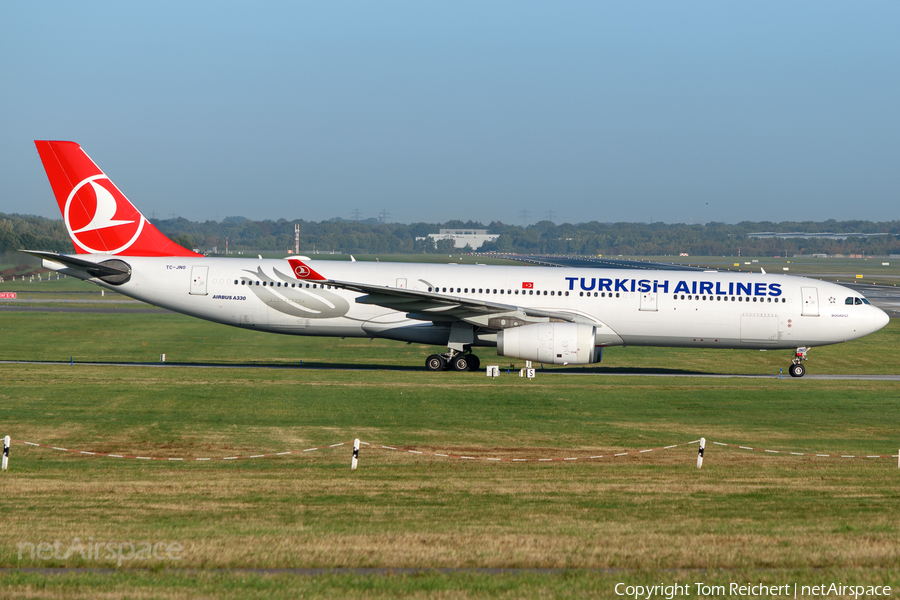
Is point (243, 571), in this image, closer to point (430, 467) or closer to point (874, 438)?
point (430, 467)

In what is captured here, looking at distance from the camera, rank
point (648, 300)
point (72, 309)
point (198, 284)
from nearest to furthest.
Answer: point (648, 300), point (198, 284), point (72, 309)

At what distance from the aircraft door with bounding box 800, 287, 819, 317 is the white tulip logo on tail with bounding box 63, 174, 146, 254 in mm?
26204

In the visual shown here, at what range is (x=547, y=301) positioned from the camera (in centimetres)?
3097

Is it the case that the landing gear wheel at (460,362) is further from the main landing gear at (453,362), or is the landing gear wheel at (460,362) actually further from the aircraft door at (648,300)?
the aircraft door at (648,300)

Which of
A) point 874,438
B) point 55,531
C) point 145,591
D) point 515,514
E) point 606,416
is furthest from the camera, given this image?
point 606,416

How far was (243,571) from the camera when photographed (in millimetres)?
9094

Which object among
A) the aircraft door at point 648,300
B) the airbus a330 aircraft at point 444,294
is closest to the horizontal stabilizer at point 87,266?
the airbus a330 aircraft at point 444,294

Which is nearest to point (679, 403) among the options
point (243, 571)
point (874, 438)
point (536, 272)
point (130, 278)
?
point (874, 438)

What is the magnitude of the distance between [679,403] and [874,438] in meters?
5.84

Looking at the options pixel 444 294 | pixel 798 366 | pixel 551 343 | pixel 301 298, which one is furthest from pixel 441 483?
pixel 798 366

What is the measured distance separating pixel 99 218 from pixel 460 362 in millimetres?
15246

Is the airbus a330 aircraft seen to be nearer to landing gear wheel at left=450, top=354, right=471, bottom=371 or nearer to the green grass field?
landing gear wheel at left=450, top=354, right=471, bottom=371

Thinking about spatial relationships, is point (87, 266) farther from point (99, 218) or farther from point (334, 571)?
point (334, 571)

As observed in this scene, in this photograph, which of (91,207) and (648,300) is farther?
(91,207)
